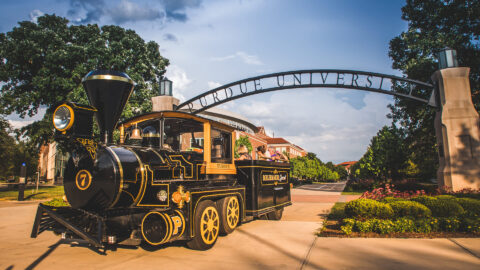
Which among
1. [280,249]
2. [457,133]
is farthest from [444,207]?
[457,133]

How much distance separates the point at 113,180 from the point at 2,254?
3.15 meters

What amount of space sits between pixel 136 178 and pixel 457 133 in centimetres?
1210

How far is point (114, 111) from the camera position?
538cm

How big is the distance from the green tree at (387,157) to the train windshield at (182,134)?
766 inches

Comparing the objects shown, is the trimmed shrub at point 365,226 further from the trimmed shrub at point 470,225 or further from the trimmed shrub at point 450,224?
the trimmed shrub at point 470,225

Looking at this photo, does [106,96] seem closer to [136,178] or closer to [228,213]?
[136,178]

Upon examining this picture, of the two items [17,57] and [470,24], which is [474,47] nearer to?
[470,24]

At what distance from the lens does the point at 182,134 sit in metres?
6.56

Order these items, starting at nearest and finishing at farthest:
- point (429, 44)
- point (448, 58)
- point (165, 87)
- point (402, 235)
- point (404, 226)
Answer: point (402, 235)
point (404, 226)
point (448, 58)
point (165, 87)
point (429, 44)

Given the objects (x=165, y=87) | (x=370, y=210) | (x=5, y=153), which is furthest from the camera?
(x=5, y=153)

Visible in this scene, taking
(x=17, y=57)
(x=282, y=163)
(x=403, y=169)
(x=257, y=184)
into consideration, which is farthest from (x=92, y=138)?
(x=403, y=169)

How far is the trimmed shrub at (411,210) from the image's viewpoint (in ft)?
22.5

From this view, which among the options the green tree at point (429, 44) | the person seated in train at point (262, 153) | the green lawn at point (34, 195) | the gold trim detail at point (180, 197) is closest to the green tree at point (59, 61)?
the green lawn at point (34, 195)

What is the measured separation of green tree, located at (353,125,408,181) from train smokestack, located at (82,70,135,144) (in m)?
21.3
